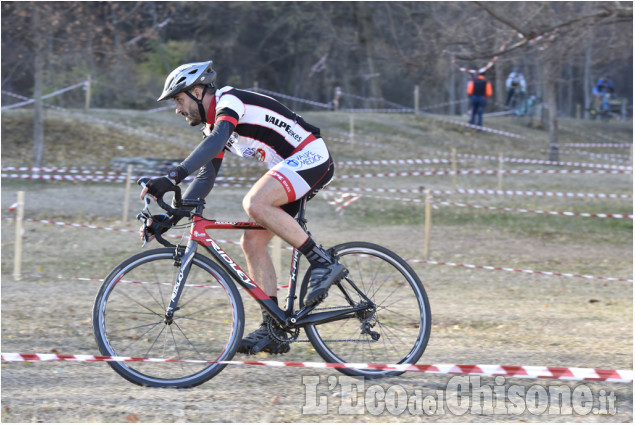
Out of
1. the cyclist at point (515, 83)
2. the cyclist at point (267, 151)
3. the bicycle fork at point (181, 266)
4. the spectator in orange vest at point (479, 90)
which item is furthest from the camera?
the cyclist at point (515, 83)

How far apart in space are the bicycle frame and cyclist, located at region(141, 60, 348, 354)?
106 millimetres

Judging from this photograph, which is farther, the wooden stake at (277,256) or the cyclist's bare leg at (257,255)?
the wooden stake at (277,256)

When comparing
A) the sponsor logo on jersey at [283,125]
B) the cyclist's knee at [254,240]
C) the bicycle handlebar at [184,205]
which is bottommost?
the cyclist's knee at [254,240]

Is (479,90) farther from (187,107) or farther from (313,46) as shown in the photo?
(187,107)

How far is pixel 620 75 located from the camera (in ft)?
185

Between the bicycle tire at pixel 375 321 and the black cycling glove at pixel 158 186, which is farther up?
the black cycling glove at pixel 158 186

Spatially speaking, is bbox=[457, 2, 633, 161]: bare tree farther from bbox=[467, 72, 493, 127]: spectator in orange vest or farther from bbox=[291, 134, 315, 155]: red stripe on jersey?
bbox=[467, 72, 493, 127]: spectator in orange vest

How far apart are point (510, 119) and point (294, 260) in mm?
33147

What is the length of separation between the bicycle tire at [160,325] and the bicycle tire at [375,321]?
0.52m

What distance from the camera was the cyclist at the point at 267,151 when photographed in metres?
4.84

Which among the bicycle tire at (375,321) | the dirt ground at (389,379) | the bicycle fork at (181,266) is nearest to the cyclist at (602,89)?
the dirt ground at (389,379)

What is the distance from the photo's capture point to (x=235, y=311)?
4887 millimetres

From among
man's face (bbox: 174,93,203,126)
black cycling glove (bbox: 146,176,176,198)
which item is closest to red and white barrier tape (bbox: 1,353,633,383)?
black cycling glove (bbox: 146,176,176,198)

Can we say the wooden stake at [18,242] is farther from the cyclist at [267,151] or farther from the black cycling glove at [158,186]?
the black cycling glove at [158,186]
